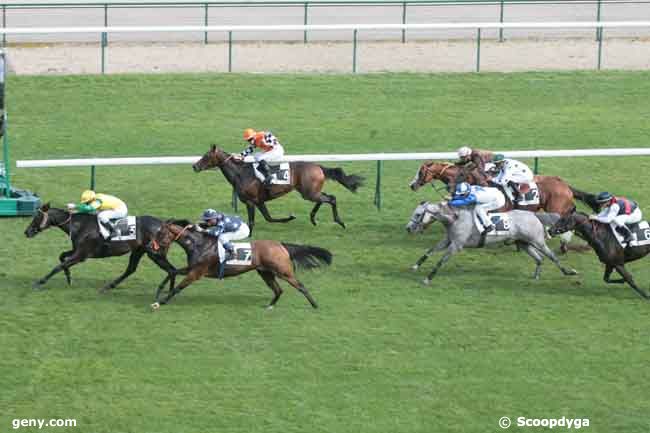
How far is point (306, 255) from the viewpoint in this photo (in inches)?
629

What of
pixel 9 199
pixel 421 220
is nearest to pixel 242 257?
pixel 421 220

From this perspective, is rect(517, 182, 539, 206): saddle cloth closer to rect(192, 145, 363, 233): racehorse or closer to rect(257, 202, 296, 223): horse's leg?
rect(192, 145, 363, 233): racehorse

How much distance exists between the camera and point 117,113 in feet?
76.8

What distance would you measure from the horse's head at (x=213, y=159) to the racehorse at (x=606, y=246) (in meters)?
4.31

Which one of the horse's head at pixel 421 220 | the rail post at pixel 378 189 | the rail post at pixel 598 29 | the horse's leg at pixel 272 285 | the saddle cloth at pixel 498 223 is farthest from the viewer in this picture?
the rail post at pixel 598 29

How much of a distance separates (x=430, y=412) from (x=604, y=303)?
356cm

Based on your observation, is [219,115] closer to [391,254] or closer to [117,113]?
[117,113]

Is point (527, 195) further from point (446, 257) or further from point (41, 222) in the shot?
point (41, 222)

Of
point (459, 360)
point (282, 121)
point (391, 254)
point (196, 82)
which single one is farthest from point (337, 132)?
point (459, 360)

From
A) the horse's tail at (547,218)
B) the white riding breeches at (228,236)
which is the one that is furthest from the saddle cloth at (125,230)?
the horse's tail at (547,218)

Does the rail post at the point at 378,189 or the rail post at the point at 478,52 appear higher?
the rail post at the point at 478,52

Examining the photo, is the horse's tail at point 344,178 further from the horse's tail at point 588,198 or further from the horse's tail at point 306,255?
the horse's tail at point 306,255

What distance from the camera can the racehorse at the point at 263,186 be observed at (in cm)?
1866

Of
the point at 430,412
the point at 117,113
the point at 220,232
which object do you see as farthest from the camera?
the point at 117,113
